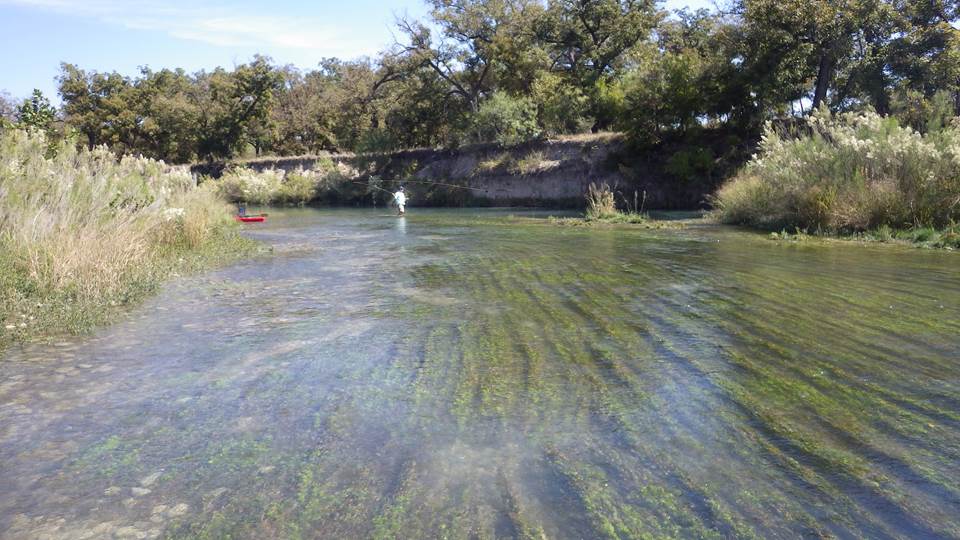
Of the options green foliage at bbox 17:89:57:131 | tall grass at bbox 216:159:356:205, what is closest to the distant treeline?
green foliage at bbox 17:89:57:131

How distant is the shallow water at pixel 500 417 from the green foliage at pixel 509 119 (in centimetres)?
3414

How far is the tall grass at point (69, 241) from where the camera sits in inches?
340

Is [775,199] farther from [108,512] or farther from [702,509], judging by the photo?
[108,512]

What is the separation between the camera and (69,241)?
9.55 meters

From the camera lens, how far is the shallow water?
12.5 feet

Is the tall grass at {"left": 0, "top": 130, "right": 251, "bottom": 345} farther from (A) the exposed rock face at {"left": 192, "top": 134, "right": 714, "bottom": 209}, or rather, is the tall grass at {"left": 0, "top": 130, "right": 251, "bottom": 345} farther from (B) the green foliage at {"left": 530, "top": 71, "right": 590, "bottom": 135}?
(B) the green foliage at {"left": 530, "top": 71, "right": 590, "bottom": 135}

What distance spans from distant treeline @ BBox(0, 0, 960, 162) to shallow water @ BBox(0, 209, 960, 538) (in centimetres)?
1209

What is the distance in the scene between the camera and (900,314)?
8352mm

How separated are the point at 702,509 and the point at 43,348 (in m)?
7.14

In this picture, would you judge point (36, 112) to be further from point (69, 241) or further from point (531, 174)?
point (531, 174)

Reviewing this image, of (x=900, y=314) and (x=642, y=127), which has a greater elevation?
(x=642, y=127)

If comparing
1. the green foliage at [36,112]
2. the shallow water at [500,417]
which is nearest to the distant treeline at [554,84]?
the green foliage at [36,112]

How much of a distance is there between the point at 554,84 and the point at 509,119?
148 inches

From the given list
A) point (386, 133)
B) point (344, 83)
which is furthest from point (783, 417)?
point (344, 83)
